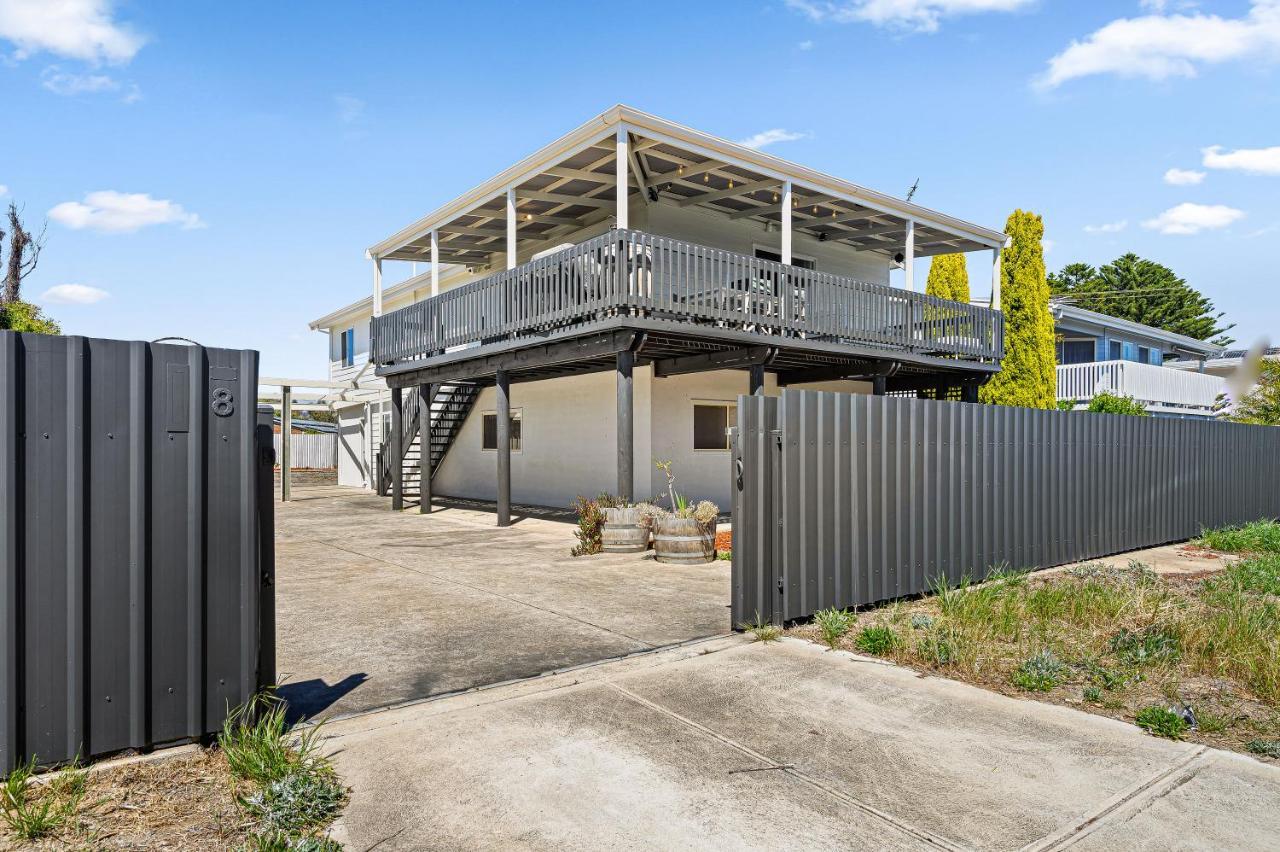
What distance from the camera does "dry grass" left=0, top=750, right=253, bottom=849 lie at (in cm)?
273

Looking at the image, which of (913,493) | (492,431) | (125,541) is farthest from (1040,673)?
(492,431)

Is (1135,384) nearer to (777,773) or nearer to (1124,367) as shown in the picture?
(1124,367)

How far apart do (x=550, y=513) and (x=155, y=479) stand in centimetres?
1283

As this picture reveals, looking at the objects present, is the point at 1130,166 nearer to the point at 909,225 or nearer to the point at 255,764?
the point at 909,225

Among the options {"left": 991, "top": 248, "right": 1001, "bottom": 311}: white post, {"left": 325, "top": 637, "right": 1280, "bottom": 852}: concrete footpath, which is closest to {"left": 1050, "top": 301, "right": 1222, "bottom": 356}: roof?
{"left": 991, "top": 248, "right": 1001, "bottom": 311}: white post

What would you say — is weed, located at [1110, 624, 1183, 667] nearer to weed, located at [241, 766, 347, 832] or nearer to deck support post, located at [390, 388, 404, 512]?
weed, located at [241, 766, 347, 832]

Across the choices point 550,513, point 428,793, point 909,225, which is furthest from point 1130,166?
point 428,793

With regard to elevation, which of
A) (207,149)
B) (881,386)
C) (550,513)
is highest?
(207,149)

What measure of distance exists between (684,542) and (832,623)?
408cm

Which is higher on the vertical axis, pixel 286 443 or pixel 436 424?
pixel 436 424

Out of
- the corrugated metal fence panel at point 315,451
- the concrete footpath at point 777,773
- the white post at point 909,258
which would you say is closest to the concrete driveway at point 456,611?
the concrete footpath at point 777,773

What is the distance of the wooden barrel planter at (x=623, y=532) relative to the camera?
10617 millimetres

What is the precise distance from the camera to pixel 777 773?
133 inches

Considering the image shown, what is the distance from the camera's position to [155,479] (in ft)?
10.9
